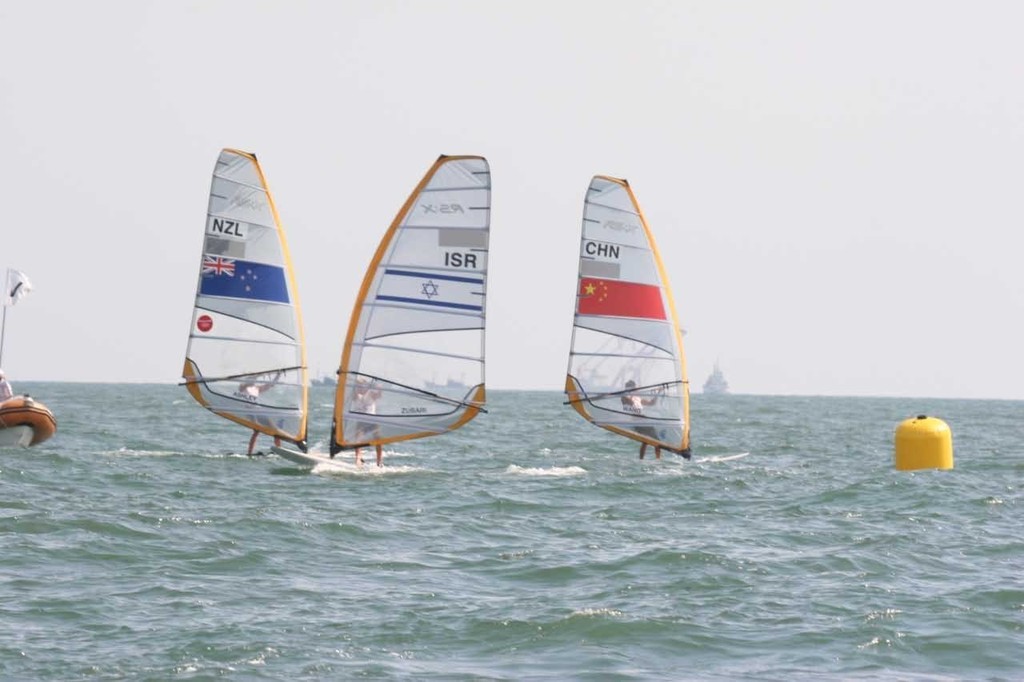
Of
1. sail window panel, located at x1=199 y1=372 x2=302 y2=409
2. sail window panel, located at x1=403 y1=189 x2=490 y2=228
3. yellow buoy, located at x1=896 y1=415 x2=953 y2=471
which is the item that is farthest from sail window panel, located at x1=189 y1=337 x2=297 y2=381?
yellow buoy, located at x1=896 y1=415 x2=953 y2=471

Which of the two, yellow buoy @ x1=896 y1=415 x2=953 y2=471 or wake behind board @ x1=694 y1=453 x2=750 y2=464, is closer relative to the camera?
yellow buoy @ x1=896 y1=415 x2=953 y2=471

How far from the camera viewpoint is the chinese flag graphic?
28422mm

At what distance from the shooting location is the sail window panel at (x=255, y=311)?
90.7 feet

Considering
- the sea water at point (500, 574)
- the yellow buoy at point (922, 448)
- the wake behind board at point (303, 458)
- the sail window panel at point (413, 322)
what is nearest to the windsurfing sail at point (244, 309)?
the wake behind board at point (303, 458)

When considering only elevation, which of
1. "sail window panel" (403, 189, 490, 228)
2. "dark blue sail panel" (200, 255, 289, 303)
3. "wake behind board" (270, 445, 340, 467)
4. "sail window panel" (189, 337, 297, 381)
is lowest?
"wake behind board" (270, 445, 340, 467)

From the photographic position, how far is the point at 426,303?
2505 cm

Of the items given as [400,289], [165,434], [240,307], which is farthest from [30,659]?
[165,434]

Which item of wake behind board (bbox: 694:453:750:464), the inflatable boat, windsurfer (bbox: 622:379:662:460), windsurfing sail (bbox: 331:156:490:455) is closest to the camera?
windsurfing sail (bbox: 331:156:490:455)

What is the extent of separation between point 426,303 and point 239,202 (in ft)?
15.5

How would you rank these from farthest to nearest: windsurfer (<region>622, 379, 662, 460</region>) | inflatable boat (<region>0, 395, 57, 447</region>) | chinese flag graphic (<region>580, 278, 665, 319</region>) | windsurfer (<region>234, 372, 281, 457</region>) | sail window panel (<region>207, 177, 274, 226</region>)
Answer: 1. inflatable boat (<region>0, 395, 57, 447</region>)
2. windsurfer (<region>622, 379, 662, 460</region>)
3. chinese flag graphic (<region>580, 278, 665, 319</region>)
4. windsurfer (<region>234, 372, 281, 457</region>)
5. sail window panel (<region>207, 177, 274, 226</region>)

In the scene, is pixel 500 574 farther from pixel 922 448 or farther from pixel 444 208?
pixel 922 448

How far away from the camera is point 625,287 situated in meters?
28.5

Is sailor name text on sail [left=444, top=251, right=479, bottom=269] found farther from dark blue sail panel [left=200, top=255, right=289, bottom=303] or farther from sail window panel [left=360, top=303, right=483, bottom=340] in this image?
dark blue sail panel [left=200, top=255, right=289, bottom=303]

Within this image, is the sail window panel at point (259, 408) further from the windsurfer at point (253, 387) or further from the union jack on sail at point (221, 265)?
the union jack on sail at point (221, 265)
